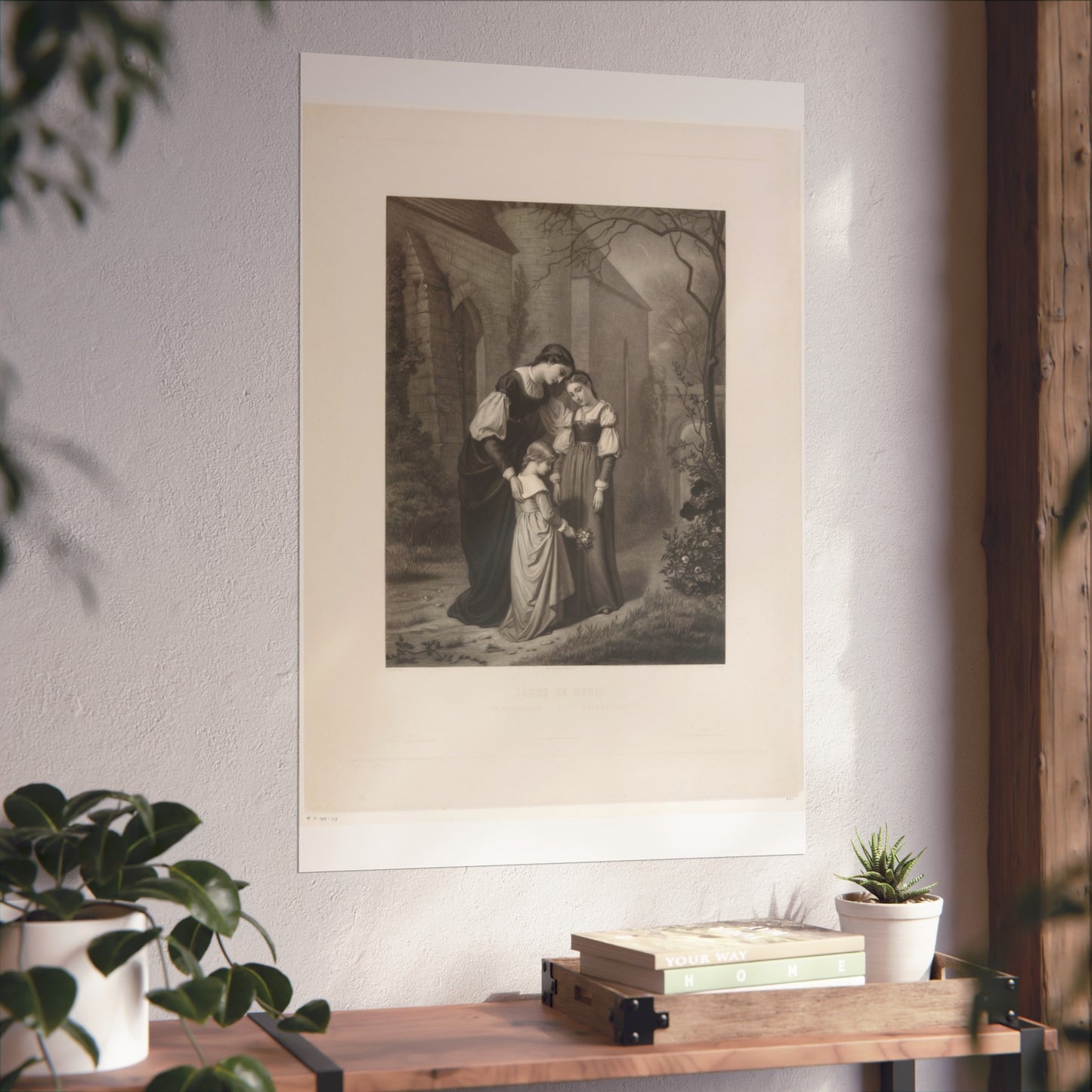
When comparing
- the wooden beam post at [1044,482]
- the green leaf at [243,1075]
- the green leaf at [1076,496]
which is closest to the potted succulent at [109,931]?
the green leaf at [243,1075]

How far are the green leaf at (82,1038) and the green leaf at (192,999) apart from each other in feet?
→ 0.28

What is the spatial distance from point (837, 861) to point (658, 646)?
46 cm

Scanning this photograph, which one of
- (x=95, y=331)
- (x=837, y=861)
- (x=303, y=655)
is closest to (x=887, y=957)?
(x=837, y=861)

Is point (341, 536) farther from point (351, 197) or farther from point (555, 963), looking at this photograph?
point (555, 963)

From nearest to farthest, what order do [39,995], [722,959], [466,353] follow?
[39,995]
[722,959]
[466,353]

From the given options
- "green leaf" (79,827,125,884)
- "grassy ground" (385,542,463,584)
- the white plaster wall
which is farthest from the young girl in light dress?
"green leaf" (79,827,125,884)

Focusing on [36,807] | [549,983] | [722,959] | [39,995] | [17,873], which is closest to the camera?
[39,995]

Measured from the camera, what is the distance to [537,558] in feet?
6.17

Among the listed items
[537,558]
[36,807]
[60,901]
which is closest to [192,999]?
[60,901]

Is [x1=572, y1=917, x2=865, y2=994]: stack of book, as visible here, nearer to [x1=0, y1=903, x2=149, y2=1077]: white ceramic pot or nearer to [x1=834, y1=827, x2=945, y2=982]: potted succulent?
[x1=834, y1=827, x2=945, y2=982]: potted succulent

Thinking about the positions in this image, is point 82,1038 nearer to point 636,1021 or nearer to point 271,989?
point 271,989

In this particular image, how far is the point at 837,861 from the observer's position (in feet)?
6.44

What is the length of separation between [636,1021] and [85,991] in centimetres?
67

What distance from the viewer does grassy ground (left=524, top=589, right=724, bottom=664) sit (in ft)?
6.20
